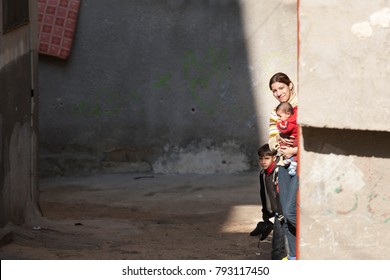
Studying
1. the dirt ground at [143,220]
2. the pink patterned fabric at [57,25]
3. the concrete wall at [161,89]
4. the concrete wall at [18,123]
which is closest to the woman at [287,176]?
the dirt ground at [143,220]

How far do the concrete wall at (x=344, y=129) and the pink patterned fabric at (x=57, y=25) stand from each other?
750cm

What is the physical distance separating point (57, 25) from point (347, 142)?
25.1 ft

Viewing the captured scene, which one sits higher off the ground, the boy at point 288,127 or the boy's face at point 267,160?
the boy at point 288,127

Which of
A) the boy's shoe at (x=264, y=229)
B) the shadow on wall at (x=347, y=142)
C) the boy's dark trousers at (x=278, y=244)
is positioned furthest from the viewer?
the boy's shoe at (x=264, y=229)

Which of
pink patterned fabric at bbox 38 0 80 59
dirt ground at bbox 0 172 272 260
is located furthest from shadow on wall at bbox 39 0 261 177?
dirt ground at bbox 0 172 272 260

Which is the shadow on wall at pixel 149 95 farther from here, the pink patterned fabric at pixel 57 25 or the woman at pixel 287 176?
the woman at pixel 287 176

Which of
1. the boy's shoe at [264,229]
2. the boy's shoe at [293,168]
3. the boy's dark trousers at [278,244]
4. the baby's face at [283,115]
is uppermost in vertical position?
the baby's face at [283,115]

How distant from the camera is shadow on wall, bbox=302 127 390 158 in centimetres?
520

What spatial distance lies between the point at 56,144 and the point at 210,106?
1.89 m

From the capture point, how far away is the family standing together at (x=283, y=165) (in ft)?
21.6

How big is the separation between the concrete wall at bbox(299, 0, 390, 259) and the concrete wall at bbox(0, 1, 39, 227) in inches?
128

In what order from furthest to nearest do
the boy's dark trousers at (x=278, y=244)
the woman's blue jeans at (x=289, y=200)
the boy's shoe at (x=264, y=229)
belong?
the boy's shoe at (x=264, y=229) → the boy's dark trousers at (x=278, y=244) → the woman's blue jeans at (x=289, y=200)

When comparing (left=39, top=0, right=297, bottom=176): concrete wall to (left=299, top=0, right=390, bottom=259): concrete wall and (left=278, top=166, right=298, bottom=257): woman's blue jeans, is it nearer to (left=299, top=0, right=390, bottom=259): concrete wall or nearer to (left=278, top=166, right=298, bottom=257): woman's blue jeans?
(left=278, top=166, right=298, bottom=257): woman's blue jeans
